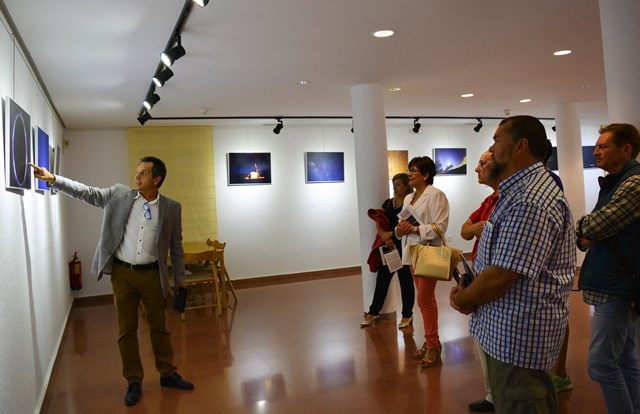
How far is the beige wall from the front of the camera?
28.2ft

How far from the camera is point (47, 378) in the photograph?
4277 millimetres

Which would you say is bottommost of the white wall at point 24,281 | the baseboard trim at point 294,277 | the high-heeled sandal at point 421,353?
the high-heeled sandal at point 421,353

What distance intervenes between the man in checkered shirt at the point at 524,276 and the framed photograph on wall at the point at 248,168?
299 inches

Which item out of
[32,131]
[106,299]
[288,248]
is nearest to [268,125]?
[288,248]

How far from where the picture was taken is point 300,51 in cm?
466

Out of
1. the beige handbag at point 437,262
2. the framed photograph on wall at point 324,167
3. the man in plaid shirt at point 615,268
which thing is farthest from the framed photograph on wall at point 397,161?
the beige handbag at point 437,262

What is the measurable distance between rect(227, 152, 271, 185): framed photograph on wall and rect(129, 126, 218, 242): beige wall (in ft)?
1.22

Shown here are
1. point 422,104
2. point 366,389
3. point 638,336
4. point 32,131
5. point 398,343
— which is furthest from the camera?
point 422,104

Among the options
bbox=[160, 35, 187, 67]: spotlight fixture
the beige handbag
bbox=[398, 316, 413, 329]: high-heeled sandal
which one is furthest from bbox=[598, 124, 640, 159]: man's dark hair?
bbox=[398, 316, 413, 329]: high-heeled sandal

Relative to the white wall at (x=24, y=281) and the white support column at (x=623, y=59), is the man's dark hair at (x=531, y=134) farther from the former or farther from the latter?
the white wall at (x=24, y=281)

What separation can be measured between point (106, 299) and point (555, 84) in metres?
7.52

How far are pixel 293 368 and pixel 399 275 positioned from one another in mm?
1647

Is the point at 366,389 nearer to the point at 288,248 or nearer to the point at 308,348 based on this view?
the point at 308,348

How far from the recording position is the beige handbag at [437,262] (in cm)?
238
